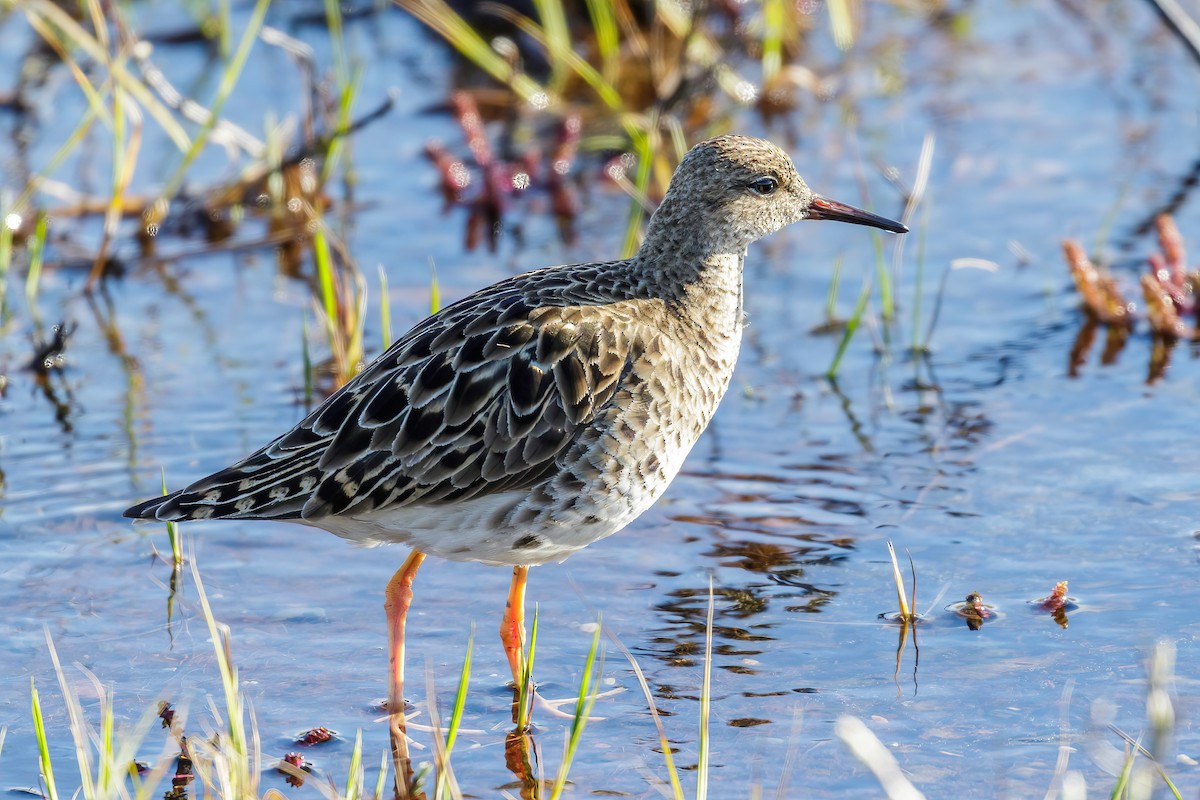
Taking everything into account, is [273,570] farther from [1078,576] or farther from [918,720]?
[1078,576]

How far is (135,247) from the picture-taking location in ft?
32.4

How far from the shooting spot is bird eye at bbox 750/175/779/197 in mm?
6527

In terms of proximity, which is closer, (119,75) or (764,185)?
(764,185)

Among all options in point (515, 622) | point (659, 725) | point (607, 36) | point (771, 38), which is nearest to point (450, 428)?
point (515, 622)

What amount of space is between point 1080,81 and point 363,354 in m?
5.77

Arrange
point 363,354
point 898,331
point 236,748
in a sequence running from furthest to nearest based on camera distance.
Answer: point 898,331
point 363,354
point 236,748

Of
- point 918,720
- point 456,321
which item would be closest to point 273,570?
point 456,321

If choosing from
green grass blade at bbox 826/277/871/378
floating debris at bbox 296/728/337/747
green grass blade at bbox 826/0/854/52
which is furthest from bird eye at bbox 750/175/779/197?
green grass blade at bbox 826/0/854/52

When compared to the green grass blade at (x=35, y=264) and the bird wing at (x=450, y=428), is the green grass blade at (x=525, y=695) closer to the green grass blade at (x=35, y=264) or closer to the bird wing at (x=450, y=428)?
the bird wing at (x=450, y=428)

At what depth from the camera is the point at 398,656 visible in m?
6.01

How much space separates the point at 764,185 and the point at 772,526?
4.98ft

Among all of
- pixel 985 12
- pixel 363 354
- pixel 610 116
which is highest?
pixel 985 12

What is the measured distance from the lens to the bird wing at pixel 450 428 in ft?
19.0

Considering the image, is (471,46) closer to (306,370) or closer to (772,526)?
(306,370)
